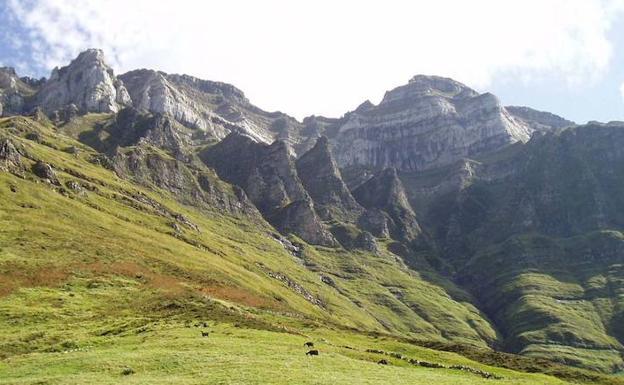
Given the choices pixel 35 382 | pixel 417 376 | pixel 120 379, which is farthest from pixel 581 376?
pixel 35 382

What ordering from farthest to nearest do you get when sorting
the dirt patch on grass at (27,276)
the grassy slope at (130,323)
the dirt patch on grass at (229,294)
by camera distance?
1. the dirt patch on grass at (229,294)
2. the dirt patch on grass at (27,276)
3. the grassy slope at (130,323)

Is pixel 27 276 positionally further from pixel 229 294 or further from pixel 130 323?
pixel 229 294

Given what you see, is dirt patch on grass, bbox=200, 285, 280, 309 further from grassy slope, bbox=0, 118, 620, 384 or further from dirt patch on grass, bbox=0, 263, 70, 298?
dirt patch on grass, bbox=0, 263, 70, 298

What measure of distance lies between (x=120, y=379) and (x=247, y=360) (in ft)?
38.5

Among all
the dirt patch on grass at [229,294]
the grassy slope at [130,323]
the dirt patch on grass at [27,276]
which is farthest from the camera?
the dirt patch on grass at [229,294]

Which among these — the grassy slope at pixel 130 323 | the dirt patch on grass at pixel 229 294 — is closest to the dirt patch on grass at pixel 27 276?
the grassy slope at pixel 130 323

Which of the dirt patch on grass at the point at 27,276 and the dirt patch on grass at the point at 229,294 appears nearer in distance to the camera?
the dirt patch on grass at the point at 27,276

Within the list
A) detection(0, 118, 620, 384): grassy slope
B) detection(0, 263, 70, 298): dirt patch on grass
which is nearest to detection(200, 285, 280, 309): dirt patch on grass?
detection(0, 118, 620, 384): grassy slope

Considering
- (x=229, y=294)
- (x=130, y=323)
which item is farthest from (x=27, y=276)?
(x=229, y=294)

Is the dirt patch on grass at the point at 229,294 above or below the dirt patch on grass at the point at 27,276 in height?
above

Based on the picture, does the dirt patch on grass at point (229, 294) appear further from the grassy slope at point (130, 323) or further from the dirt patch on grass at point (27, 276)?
the dirt patch on grass at point (27, 276)

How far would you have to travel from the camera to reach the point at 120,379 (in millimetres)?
46531

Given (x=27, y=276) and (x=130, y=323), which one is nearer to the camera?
(x=130, y=323)

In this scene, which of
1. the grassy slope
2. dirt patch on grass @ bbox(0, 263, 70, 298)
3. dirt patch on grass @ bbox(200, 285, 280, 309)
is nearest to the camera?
the grassy slope
